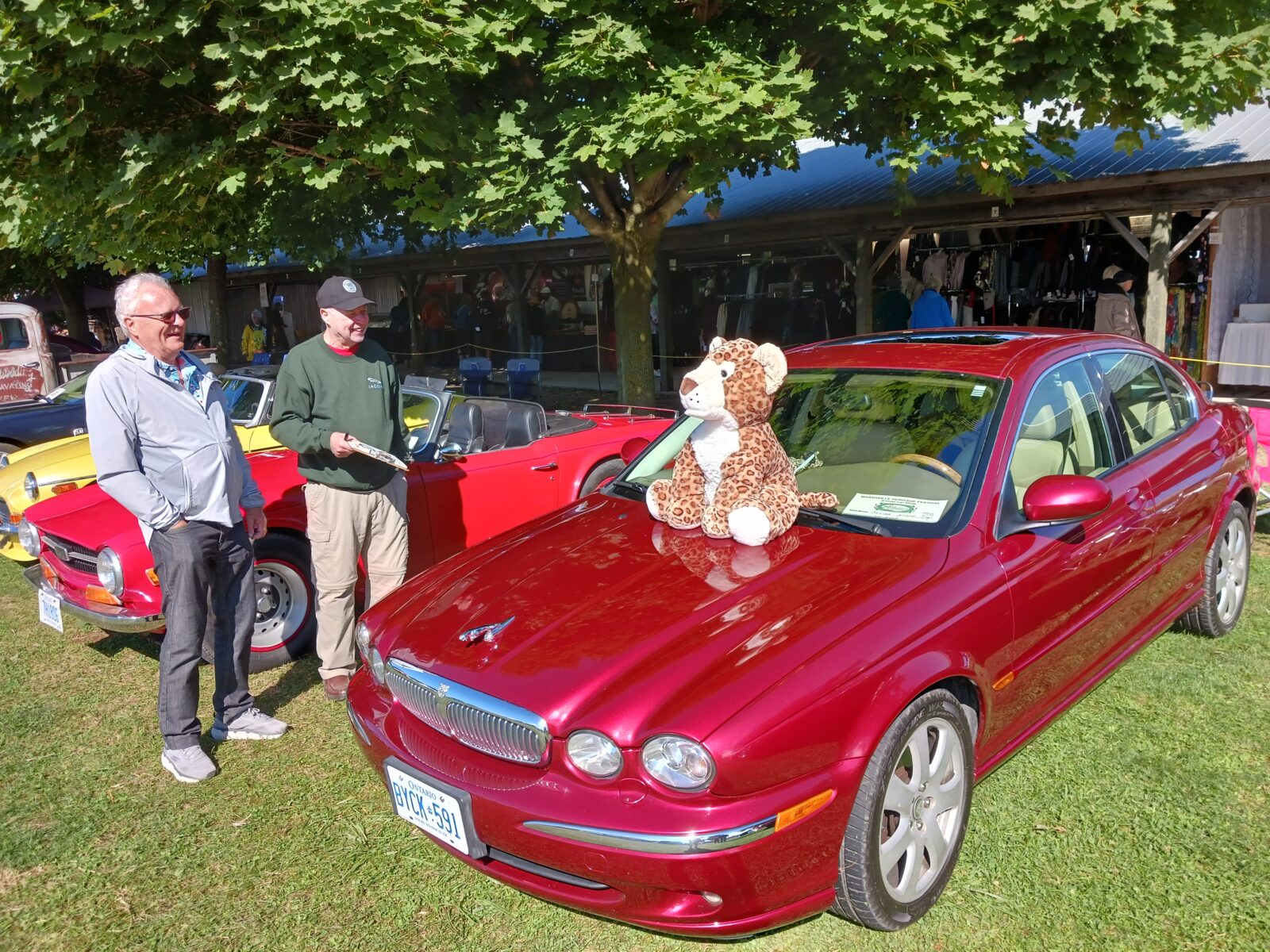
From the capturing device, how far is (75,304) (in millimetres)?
28188

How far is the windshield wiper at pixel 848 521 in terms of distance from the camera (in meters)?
3.27

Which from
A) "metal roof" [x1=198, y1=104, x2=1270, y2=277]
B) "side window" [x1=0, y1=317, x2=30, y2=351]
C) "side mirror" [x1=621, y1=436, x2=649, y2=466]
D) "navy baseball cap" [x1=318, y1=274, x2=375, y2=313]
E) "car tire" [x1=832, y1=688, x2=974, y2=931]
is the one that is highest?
"metal roof" [x1=198, y1=104, x2=1270, y2=277]

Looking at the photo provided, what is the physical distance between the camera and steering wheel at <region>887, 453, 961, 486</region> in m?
3.35

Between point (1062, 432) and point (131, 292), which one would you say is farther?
point (1062, 432)

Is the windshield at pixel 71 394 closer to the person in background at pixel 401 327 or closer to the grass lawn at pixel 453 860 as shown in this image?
the grass lawn at pixel 453 860

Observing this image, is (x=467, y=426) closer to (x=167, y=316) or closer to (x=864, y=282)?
(x=167, y=316)

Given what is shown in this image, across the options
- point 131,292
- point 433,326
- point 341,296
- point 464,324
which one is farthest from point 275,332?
point 131,292

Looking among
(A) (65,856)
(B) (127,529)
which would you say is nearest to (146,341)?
(B) (127,529)

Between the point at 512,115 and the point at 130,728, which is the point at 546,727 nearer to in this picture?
the point at 130,728

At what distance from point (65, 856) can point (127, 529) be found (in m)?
1.83

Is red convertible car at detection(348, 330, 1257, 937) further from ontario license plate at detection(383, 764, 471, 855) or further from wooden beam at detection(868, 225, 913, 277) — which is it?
wooden beam at detection(868, 225, 913, 277)

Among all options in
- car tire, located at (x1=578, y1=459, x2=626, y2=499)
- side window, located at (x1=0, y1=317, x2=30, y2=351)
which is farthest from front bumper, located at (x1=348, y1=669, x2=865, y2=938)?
side window, located at (x1=0, y1=317, x2=30, y2=351)

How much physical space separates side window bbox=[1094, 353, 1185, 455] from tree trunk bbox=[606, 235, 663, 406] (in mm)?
6317

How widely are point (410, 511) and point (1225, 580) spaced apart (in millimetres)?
4347
